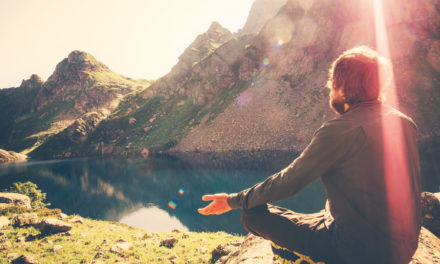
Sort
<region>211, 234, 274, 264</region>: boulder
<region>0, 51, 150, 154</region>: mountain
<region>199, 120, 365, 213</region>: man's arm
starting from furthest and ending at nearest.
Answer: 1. <region>0, 51, 150, 154</region>: mountain
2. <region>211, 234, 274, 264</region>: boulder
3. <region>199, 120, 365, 213</region>: man's arm

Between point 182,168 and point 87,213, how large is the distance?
917 inches

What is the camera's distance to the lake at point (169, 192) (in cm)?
2439

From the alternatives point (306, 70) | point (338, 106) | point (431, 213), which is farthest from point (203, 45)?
point (338, 106)

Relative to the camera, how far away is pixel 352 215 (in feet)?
7.11

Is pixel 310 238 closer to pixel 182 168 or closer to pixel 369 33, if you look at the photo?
pixel 182 168

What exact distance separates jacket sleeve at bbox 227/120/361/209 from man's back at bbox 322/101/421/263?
2cm

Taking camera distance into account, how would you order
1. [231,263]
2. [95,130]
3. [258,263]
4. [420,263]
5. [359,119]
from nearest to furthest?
1. [359,119]
2. [420,263]
3. [258,263]
4. [231,263]
5. [95,130]

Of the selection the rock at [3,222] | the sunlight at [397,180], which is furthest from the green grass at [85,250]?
the sunlight at [397,180]

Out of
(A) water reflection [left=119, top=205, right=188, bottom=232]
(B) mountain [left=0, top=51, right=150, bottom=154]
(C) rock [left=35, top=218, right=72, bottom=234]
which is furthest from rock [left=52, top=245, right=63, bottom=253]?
(B) mountain [left=0, top=51, right=150, bottom=154]

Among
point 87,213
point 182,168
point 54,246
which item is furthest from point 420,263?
point 182,168

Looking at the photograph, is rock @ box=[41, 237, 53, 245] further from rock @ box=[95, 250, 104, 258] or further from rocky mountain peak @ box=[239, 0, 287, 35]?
rocky mountain peak @ box=[239, 0, 287, 35]

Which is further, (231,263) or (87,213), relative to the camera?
(87,213)

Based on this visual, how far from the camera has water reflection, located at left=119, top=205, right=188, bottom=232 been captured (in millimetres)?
23781

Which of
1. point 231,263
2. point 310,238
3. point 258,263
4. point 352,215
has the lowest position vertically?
point 231,263
